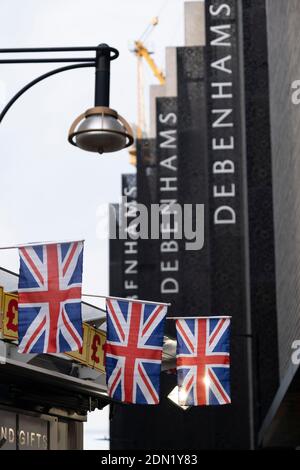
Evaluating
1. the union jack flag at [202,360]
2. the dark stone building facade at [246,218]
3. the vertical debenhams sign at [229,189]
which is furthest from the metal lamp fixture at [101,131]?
the vertical debenhams sign at [229,189]

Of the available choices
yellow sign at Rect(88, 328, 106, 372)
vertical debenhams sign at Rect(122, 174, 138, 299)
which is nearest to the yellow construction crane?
vertical debenhams sign at Rect(122, 174, 138, 299)

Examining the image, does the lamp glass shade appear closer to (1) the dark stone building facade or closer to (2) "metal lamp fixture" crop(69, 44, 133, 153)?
(2) "metal lamp fixture" crop(69, 44, 133, 153)

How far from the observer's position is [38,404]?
21.6 meters

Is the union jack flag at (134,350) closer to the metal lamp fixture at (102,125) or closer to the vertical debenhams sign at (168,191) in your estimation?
the metal lamp fixture at (102,125)

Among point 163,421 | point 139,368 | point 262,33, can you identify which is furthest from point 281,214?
point 163,421

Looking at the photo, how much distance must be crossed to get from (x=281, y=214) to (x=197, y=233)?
800 inches

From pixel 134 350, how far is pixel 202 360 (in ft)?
5.89

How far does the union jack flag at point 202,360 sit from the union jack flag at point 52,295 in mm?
3056

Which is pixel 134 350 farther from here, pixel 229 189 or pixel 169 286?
pixel 169 286

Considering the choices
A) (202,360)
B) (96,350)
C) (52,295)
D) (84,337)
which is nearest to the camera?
(52,295)

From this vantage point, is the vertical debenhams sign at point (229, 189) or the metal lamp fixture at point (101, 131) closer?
the metal lamp fixture at point (101, 131)

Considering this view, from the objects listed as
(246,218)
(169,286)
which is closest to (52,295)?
(246,218)

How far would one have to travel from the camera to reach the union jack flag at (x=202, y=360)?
18703 mm

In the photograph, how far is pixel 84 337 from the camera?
20.5m
